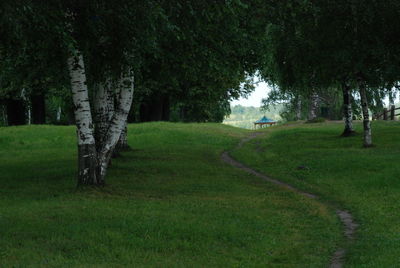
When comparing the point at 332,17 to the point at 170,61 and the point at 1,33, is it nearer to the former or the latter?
the point at 170,61

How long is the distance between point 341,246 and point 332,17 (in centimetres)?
1767

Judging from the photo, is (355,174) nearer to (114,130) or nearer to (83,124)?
(114,130)

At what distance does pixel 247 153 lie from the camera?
115 ft

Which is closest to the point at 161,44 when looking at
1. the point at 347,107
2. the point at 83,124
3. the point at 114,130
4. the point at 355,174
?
the point at 114,130

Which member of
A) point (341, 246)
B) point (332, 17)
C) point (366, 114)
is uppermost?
point (332, 17)

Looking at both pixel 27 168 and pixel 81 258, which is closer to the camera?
pixel 81 258

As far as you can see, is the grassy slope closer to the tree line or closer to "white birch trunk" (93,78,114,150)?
the tree line

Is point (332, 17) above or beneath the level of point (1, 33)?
above

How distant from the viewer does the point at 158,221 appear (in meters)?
13.8

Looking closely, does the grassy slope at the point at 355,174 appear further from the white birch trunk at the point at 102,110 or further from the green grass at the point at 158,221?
the white birch trunk at the point at 102,110

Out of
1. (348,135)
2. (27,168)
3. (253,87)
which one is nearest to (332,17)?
(348,135)

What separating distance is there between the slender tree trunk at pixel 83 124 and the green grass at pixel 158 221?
25.6 inches

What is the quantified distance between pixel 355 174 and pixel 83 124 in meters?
11.9

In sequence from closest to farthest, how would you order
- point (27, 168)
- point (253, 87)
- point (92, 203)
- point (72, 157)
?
point (92, 203), point (27, 168), point (72, 157), point (253, 87)
